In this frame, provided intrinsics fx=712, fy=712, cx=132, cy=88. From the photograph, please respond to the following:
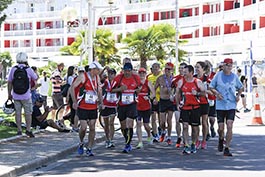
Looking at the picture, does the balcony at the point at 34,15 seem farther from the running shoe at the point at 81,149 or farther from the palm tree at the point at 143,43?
the running shoe at the point at 81,149

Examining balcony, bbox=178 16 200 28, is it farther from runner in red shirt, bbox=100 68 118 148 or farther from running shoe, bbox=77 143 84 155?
running shoe, bbox=77 143 84 155

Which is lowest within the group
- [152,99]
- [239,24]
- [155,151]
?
[155,151]

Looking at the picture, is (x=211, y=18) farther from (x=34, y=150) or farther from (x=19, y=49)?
(x=34, y=150)

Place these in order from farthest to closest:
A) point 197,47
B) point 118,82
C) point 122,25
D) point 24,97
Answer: point 122,25 < point 197,47 < point 24,97 < point 118,82

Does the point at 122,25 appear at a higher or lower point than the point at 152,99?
higher

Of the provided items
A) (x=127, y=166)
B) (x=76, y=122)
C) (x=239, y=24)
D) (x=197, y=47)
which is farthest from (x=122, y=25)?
(x=127, y=166)

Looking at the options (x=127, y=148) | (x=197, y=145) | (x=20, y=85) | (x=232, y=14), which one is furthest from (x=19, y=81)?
(x=232, y=14)

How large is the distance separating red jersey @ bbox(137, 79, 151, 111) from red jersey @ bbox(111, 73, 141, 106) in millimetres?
1128

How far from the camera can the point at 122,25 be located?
87.2 meters

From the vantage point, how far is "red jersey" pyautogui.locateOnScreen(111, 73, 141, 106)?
1580cm

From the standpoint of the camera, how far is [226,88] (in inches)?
592

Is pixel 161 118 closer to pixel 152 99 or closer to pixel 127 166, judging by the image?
pixel 152 99

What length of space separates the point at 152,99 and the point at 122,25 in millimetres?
70134

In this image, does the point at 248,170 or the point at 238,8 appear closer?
the point at 248,170
